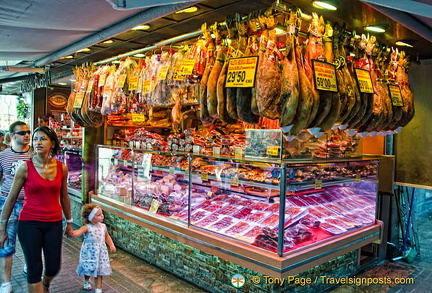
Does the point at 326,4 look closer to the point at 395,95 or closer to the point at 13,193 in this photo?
the point at 395,95

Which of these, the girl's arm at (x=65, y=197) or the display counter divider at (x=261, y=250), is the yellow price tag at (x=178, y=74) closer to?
the girl's arm at (x=65, y=197)

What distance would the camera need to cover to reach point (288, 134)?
3100 millimetres

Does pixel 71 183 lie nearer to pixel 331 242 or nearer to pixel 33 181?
pixel 33 181

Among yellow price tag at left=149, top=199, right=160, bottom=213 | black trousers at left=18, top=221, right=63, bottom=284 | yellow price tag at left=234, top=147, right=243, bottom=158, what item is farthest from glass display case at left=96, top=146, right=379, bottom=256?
black trousers at left=18, top=221, right=63, bottom=284

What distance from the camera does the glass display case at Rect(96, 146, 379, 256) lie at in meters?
3.62

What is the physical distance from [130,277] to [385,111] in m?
3.89

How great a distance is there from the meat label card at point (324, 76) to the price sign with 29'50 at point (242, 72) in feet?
1.71

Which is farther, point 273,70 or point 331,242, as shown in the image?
point 331,242

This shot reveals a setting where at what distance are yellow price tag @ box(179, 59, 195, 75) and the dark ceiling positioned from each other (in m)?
0.51

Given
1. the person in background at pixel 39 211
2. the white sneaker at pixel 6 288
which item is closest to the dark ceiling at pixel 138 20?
the person in background at pixel 39 211

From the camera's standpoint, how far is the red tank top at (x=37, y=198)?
3.62 metres

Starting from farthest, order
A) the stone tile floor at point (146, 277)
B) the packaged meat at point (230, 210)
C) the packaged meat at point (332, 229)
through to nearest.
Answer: the stone tile floor at point (146, 277)
the packaged meat at point (230, 210)
the packaged meat at point (332, 229)

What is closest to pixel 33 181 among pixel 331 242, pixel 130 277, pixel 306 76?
pixel 130 277

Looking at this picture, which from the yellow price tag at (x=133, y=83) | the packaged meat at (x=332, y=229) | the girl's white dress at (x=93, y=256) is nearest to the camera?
the packaged meat at (x=332, y=229)
